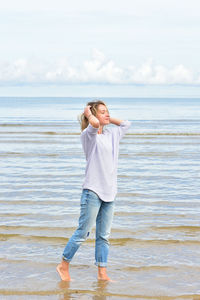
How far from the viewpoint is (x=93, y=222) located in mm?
5594

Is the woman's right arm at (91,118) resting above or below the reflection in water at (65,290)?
above

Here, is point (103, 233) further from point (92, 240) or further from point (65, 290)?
point (92, 240)

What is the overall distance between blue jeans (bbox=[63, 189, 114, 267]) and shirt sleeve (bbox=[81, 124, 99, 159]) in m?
0.46

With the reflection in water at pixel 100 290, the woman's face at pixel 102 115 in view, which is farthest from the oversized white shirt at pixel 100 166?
the reflection in water at pixel 100 290

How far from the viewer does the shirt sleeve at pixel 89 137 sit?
5324 millimetres

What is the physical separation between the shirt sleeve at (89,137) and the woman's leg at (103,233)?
623 mm

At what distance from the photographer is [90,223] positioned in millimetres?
5566

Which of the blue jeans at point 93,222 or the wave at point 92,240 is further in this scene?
the wave at point 92,240

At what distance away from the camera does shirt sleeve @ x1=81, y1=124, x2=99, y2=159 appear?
5324 millimetres

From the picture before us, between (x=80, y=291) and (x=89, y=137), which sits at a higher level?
(x=89, y=137)

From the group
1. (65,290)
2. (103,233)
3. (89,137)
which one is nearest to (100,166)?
(89,137)

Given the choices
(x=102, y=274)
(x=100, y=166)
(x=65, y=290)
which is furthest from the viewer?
(x=102, y=274)

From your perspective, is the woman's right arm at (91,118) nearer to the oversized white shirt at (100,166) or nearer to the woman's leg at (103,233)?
the oversized white shirt at (100,166)

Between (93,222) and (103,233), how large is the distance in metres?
0.23
